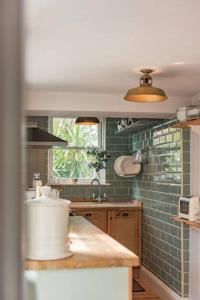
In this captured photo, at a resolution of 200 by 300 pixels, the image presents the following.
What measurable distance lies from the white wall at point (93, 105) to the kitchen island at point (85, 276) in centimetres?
194

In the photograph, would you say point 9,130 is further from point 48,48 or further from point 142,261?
point 142,261

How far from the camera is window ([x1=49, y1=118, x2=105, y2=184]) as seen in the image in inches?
246

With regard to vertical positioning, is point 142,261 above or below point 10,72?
below

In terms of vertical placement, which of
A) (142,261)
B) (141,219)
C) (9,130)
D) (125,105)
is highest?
(125,105)

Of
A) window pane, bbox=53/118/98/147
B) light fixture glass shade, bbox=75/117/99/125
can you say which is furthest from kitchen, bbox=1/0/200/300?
light fixture glass shade, bbox=75/117/99/125

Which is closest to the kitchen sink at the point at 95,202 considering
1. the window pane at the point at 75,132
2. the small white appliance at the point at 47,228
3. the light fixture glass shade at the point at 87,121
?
the window pane at the point at 75,132

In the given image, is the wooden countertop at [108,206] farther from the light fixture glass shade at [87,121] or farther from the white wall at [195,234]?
the white wall at [195,234]

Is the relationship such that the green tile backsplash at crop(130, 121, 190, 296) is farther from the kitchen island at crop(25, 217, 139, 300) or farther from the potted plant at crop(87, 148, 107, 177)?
the kitchen island at crop(25, 217, 139, 300)

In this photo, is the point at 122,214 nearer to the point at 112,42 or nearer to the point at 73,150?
the point at 73,150

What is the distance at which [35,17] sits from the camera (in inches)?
82.9

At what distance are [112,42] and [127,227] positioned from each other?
3.49 metres

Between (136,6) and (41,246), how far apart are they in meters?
1.27

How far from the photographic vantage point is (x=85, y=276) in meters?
2.29

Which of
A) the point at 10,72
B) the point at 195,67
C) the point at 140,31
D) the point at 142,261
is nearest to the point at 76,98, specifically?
the point at 195,67
